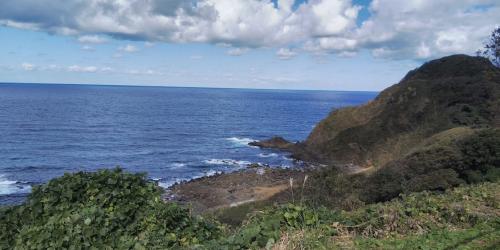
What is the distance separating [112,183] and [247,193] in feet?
93.8

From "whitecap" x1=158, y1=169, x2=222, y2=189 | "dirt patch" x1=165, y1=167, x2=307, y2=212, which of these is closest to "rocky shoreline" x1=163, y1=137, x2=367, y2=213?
"dirt patch" x1=165, y1=167, x2=307, y2=212

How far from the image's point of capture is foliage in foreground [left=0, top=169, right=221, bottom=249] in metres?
8.20

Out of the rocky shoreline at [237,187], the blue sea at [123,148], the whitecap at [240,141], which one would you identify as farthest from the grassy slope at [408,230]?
the whitecap at [240,141]

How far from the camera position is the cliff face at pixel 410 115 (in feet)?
155

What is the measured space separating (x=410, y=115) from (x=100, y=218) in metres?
52.7

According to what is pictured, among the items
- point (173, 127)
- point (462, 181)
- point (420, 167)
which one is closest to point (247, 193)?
point (420, 167)

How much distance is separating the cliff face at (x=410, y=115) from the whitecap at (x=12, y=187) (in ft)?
107

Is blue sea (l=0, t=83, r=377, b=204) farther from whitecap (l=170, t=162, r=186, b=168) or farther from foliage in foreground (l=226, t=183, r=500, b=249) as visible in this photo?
foliage in foreground (l=226, t=183, r=500, b=249)

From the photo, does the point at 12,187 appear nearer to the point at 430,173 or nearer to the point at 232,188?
the point at 232,188

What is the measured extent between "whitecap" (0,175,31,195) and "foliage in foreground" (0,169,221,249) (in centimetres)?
3082

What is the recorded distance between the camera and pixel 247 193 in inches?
1508

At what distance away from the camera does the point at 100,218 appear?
8.63 metres

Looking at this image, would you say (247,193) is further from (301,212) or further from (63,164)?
(301,212)

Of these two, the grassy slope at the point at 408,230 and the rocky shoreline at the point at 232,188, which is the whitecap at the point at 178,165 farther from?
the grassy slope at the point at 408,230
